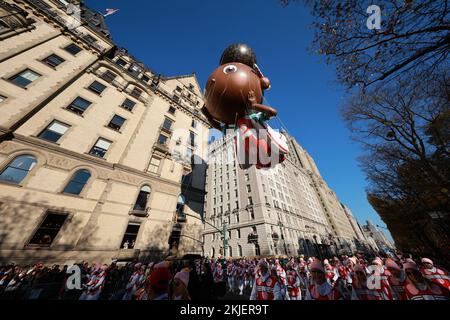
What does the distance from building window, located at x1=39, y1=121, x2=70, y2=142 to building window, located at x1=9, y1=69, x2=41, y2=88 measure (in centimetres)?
310

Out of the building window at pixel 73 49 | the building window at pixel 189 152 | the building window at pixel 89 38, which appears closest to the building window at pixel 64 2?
the building window at pixel 89 38

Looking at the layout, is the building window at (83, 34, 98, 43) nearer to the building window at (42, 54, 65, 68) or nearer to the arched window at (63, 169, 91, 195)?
the building window at (42, 54, 65, 68)

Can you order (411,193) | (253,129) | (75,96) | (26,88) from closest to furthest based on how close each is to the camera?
(253,129) → (26,88) → (75,96) → (411,193)

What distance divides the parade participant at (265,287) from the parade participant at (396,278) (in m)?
3.67

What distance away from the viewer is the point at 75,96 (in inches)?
508

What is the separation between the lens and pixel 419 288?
12.5 feet

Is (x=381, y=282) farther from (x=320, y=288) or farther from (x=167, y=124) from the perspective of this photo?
(x=167, y=124)

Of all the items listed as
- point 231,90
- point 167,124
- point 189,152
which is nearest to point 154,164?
point 189,152

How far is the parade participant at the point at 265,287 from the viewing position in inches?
176

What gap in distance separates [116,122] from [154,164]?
16.3 ft
